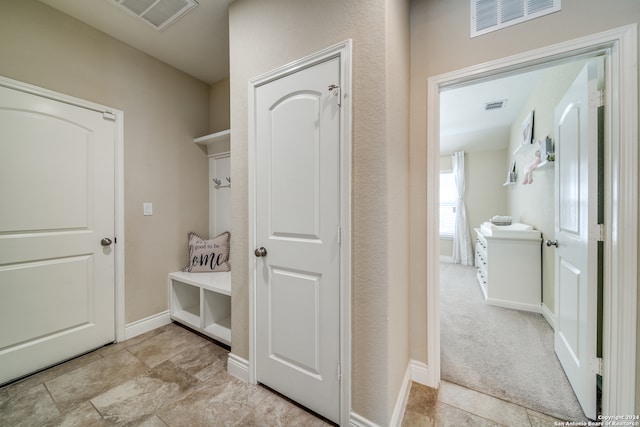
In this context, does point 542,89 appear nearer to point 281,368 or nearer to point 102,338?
point 281,368

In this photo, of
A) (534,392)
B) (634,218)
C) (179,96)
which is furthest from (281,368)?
(179,96)

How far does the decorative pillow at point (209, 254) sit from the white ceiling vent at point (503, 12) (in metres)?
2.70

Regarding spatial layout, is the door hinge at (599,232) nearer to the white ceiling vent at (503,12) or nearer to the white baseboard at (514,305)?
the white ceiling vent at (503,12)

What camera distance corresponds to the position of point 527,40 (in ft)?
4.33

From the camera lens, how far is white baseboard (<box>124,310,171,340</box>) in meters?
2.13

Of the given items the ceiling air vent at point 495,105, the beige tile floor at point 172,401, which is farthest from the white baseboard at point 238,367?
the ceiling air vent at point 495,105

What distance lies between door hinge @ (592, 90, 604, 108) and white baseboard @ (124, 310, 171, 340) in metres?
3.69

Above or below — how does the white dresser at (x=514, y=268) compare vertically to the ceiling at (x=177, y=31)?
below

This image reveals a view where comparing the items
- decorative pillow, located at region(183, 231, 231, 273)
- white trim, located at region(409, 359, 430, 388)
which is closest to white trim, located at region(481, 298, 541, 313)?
white trim, located at region(409, 359, 430, 388)

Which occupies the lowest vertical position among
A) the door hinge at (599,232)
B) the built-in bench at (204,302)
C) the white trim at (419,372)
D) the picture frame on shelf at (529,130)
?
the white trim at (419,372)

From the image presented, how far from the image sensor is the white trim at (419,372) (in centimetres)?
160

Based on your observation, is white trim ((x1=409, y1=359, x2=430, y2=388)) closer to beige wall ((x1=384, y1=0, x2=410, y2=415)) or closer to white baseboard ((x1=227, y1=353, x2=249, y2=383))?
beige wall ((x1=384, y1=0, x2=410, y2=415))

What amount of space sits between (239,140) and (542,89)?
337 cm

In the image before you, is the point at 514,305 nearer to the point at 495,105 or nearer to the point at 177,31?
the point at 495,105
